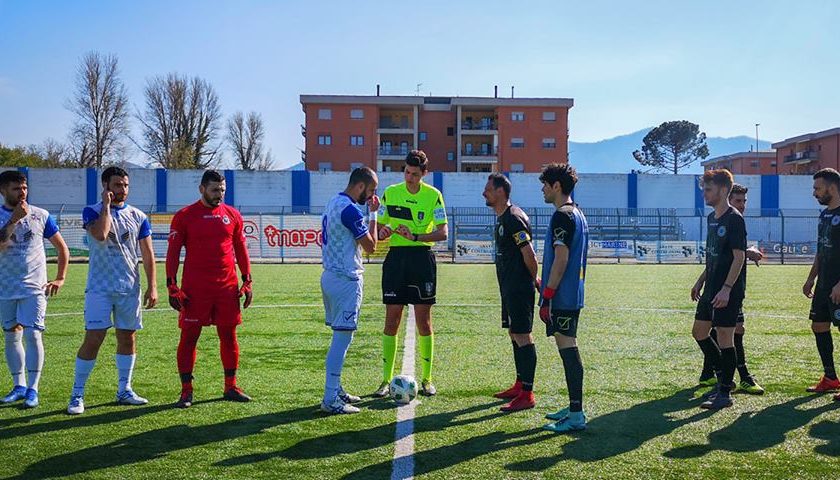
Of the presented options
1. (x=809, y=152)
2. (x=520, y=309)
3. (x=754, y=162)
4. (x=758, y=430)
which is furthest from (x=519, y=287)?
(x=754, y=162)

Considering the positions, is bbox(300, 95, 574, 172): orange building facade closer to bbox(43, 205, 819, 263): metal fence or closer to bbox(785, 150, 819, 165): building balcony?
bbox(785, 150, 819, 165): building balcony

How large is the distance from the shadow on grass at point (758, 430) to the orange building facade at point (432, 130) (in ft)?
223

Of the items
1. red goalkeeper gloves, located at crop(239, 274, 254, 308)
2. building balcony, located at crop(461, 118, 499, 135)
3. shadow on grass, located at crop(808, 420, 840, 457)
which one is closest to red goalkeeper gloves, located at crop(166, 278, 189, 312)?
red goalkeeper gloves, located at crop(239, 274, 254, 308)

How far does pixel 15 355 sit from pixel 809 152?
89.8 meters

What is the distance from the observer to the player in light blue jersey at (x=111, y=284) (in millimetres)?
6176

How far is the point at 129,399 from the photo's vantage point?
6.43m

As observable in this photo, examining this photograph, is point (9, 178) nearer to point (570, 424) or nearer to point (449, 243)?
point (570, 424)

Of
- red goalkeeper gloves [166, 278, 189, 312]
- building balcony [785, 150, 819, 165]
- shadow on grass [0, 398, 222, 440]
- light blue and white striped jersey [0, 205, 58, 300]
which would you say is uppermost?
building balcony [785, 150, 819, 165]

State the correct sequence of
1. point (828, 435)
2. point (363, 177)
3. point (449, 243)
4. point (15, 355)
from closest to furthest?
point (828, 435) < point (363, 177) < point (15, 355) < point (449, 243)

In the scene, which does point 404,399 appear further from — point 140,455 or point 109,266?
point 109,266

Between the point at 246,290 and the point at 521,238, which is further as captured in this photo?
the point at 246,290

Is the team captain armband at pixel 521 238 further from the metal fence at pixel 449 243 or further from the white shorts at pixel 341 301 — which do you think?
the metal fence at pixel 449 243

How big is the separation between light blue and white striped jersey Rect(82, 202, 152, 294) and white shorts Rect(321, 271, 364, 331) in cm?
165

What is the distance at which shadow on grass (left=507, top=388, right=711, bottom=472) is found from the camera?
5000 mm
